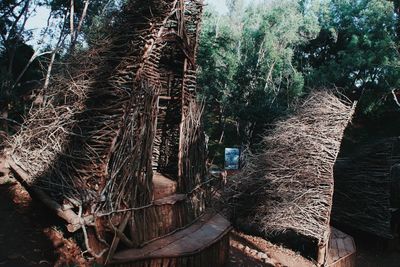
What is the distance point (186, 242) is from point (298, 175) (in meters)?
3.73

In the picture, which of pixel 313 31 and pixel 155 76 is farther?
pixel 313 31

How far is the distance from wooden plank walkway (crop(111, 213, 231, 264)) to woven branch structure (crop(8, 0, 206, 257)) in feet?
0.74

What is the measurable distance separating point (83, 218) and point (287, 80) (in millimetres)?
17541

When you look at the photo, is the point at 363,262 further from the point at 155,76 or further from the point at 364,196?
the point at 155,76

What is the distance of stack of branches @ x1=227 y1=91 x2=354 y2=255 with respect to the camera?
7.65 meters

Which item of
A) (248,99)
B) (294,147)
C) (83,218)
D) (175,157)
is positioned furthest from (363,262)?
(248,99)

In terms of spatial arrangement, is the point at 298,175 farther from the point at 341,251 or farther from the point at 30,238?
the point at 30,238

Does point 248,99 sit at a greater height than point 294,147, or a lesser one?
greater

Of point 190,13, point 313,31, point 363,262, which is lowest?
point 363,262

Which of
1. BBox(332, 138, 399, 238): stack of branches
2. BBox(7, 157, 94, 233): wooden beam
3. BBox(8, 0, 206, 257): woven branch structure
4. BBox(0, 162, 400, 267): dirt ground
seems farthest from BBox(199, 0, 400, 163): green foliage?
BBox(7, 157, 94, 233): wooden beam

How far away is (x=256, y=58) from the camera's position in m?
20.0

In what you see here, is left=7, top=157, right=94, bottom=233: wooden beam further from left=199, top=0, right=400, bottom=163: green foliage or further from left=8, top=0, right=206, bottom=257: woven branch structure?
left=199, top=0, right=400, bottom=163: green foliage

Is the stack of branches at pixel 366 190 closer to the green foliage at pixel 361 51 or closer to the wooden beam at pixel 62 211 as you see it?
the green foliage at pixel 361 51

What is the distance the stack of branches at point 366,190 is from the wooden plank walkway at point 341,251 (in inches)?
58.3
